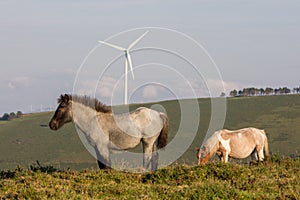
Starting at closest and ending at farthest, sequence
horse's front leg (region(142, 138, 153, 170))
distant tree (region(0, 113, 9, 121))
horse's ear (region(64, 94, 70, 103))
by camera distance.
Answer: horse's ear (region(64, 94, 70, 103))
horse's front leg (region(142, 138, 153, 170))
distant tree (region(0, 113, 9, 121))

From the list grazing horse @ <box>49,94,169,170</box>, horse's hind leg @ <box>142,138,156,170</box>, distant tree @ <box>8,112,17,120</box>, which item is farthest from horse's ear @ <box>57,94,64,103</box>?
distant tree @ <box>8,112,17,120</box>

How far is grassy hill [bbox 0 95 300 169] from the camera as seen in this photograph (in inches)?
3017

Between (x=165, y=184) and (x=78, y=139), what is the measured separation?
74.2 meters

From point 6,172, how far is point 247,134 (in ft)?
36.0

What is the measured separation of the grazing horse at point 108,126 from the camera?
736 inches

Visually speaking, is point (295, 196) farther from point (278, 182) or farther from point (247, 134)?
point (247, 134)

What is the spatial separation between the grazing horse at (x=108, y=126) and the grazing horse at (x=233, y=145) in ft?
9.58

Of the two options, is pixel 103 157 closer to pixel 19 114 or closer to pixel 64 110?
pixel 64 110

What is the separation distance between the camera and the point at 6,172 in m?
16.6

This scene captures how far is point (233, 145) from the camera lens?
2362 cm

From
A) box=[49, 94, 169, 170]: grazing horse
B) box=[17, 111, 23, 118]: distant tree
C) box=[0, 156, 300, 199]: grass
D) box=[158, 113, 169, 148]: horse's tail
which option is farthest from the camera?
box=[17, 111, 23, 118]: distant tree

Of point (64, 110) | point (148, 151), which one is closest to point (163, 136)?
point (148, 151)

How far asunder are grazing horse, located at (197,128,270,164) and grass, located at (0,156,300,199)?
601cm

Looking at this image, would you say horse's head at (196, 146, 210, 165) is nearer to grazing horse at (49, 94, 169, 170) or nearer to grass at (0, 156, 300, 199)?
grazing horse at (49, 94, 169, 170)
